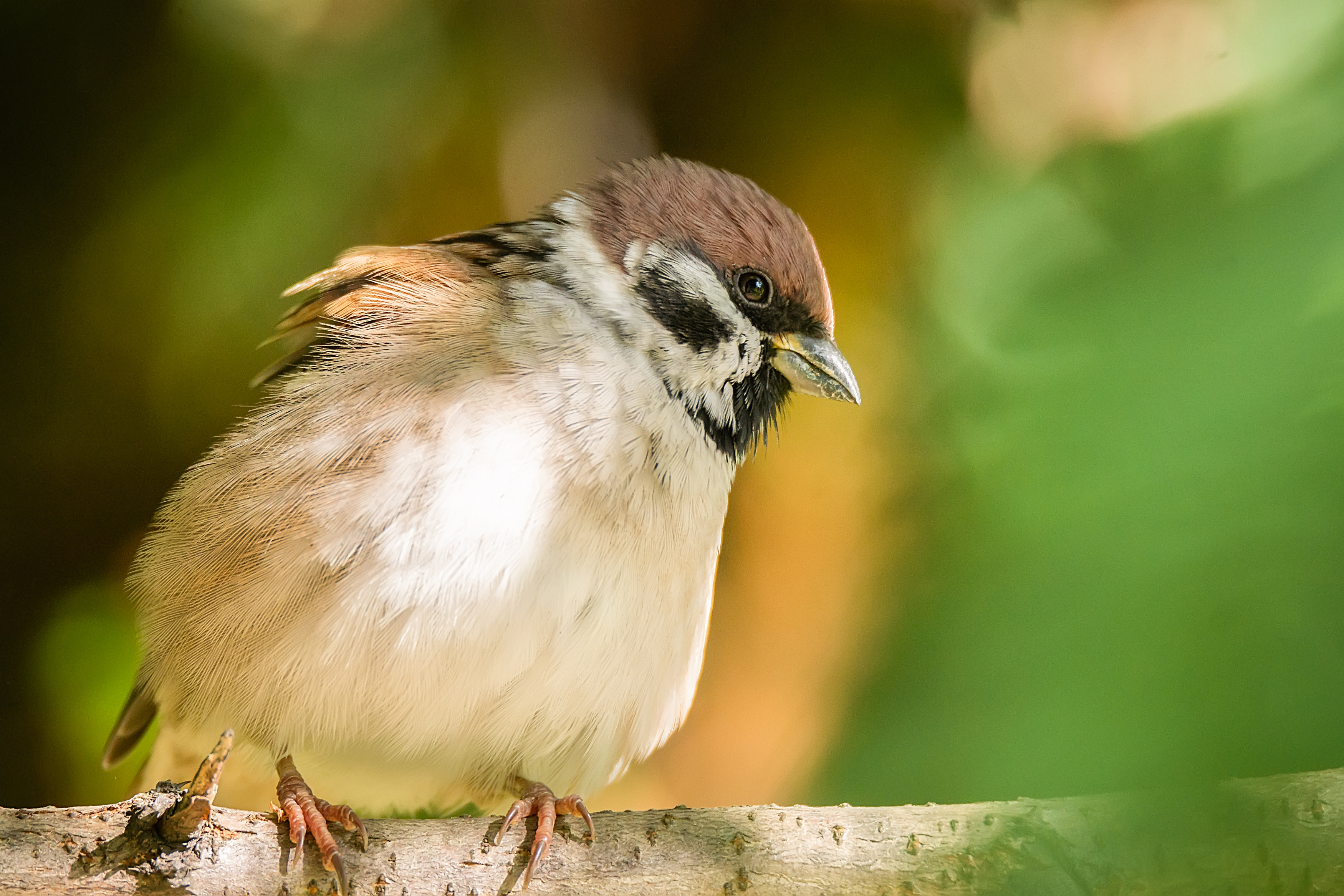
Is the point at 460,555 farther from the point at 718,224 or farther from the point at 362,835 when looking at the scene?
the point at 718,224

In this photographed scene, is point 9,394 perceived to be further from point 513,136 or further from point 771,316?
point 771,316

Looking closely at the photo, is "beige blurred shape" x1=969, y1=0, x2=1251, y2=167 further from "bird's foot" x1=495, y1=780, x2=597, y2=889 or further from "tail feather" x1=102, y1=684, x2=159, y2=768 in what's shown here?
"tail feather" x1=102, y1=684, x2=159, y2=768

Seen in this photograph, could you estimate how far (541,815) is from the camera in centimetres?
168

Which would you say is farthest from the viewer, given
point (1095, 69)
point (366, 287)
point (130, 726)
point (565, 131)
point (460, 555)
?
point (565, 131)

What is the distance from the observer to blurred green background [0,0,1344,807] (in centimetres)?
179

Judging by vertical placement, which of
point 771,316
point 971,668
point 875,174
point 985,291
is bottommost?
point 971,668

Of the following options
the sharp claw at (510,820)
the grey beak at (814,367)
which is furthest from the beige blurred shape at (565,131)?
the sharp claw at (510,820)

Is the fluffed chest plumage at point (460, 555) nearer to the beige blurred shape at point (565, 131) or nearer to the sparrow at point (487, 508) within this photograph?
the sparrow at point (487, 508)

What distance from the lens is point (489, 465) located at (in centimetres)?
165

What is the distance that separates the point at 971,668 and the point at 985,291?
84 centimetres

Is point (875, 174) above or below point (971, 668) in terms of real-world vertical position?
above

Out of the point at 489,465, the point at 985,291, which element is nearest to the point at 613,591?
the point at 489,465

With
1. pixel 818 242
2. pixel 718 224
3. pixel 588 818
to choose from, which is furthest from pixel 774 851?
pixel 818 242

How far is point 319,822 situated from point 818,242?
185 cm
